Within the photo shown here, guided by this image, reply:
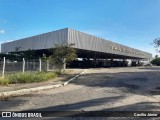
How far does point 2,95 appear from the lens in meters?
11.0

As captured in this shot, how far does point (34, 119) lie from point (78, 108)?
2.02 m

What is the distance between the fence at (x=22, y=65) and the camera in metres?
18.9

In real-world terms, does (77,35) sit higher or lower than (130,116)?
higher

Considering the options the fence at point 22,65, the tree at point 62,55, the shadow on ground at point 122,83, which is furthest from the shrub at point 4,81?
the tree at point 62,55

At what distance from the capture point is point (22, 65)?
2173 centimetres

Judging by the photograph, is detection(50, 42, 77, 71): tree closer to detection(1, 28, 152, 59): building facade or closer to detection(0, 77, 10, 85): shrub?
detection(1, 28, 152, 59): building facade

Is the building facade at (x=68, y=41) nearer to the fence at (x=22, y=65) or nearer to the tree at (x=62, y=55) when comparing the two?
the tree at (x=62, y=55)

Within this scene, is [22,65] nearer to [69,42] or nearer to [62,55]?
[62,55]

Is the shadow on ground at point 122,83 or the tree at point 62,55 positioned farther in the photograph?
the tree at point 62,55

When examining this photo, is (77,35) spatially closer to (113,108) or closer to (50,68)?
(50,68)

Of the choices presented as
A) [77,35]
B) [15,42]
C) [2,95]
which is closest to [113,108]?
[2,95]

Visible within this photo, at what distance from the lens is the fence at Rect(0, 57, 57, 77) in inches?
744

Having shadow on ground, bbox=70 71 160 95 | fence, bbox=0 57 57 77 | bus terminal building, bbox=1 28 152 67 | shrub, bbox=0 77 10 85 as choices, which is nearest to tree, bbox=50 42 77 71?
fence, bbox=0 57 57 77

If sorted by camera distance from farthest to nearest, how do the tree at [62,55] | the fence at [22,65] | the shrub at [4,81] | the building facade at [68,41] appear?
1. the building facade at [68,41]
2. the tree at [62,55]
3. the fence at [22,65]
4. the shrub at [4,81]
